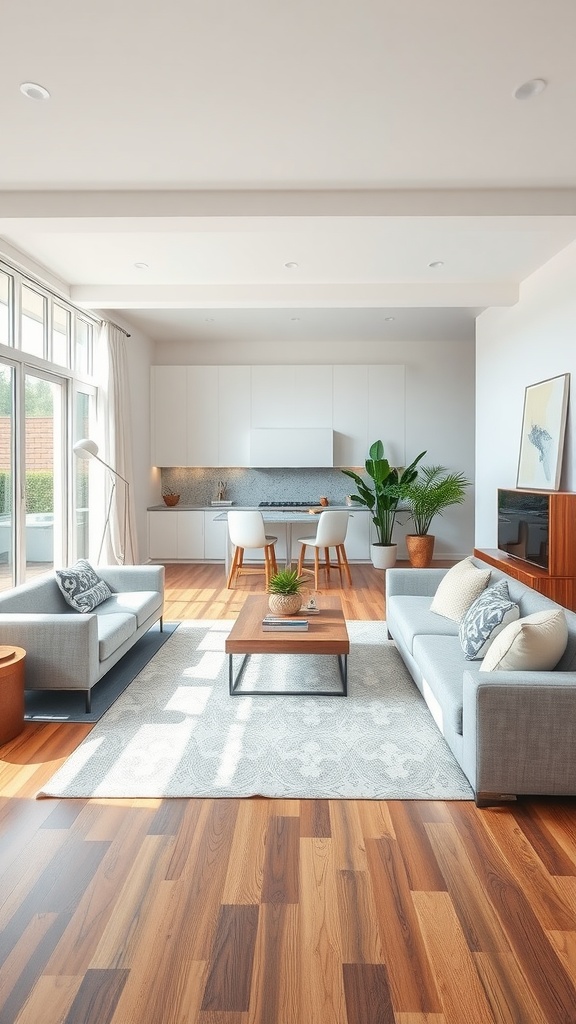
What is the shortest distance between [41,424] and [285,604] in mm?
2818

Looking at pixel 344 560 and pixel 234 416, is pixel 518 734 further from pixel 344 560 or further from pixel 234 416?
pixel 234 416

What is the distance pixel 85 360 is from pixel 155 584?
283cm

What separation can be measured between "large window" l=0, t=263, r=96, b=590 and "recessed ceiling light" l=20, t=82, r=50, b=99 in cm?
192

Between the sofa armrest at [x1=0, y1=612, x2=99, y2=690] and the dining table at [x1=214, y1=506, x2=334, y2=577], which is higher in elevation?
the dining table at [x1=214, y1=506, x2=334, y2=577]

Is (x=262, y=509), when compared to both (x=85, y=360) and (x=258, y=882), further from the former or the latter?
(x=258, y=882)

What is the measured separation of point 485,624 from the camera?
300cm

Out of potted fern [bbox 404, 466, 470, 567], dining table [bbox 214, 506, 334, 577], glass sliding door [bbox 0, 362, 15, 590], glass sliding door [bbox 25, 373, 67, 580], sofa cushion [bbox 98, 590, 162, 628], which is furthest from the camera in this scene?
potted fern [bbox 404, 466, 470, 567]

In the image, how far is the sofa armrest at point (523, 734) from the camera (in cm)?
224

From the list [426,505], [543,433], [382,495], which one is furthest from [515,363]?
[382,495]

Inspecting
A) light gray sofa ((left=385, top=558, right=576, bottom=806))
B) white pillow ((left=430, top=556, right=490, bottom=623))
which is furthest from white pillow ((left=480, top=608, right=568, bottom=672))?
white pillow ((left=430, top=556, right=490, bottom=623))

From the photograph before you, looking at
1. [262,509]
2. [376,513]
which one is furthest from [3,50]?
[376,513]

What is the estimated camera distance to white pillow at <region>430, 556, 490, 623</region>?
148 inches

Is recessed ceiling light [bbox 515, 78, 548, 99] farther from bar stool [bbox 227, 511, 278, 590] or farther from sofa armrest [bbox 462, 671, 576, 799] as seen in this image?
bar stool [bbox 227, 511, 278, 590]

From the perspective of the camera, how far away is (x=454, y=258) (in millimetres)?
4754
